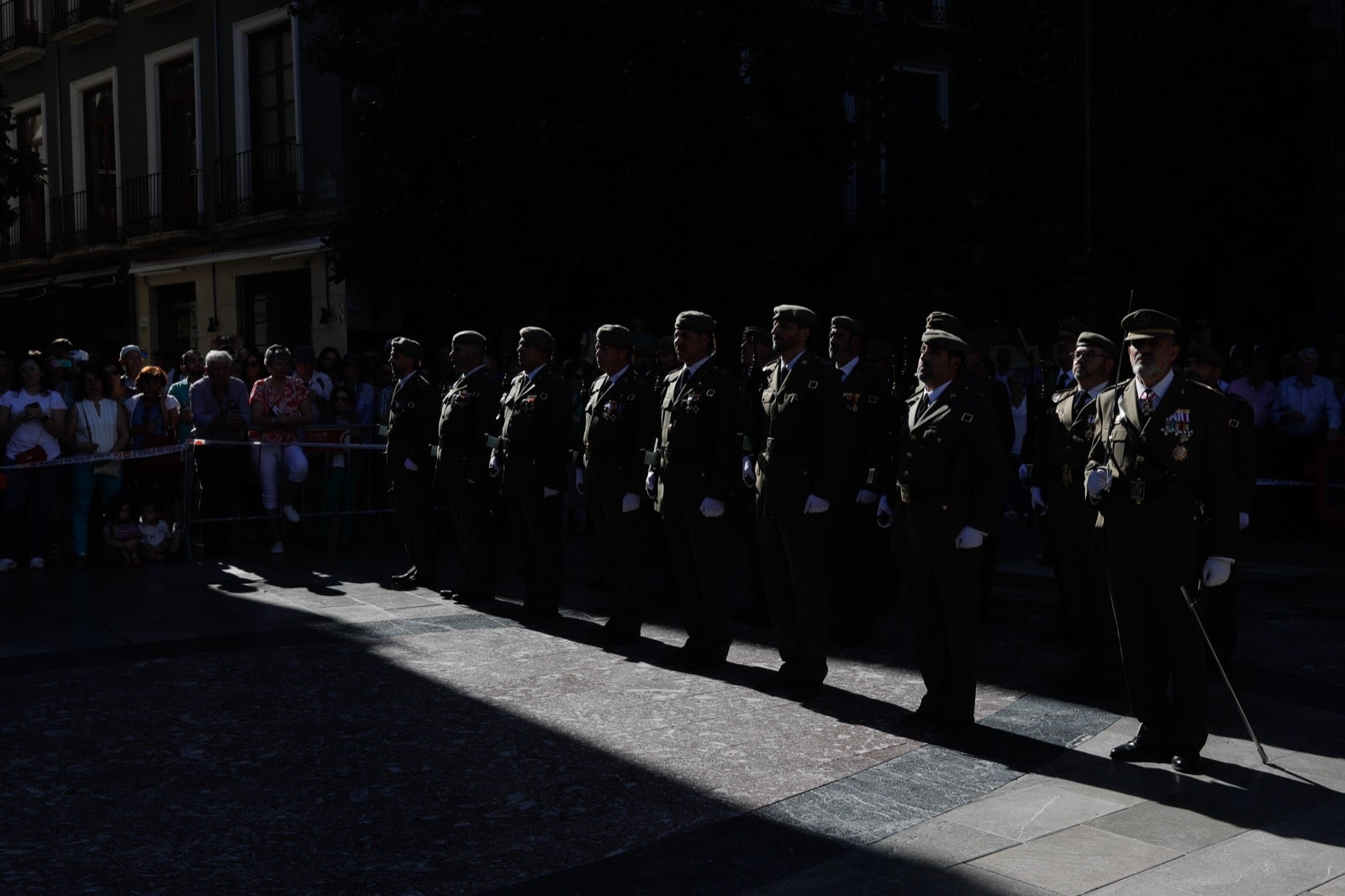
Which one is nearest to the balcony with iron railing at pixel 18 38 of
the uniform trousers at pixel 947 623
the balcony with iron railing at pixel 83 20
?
the balcony with iron railing at pixel 83 20

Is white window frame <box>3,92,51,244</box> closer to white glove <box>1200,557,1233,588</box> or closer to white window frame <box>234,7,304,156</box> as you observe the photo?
white window frame <box>234,7,304,156</box>

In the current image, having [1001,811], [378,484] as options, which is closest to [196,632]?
[378,484]

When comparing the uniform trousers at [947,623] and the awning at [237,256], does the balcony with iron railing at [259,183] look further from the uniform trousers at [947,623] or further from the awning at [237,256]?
the uniform trousers at [947,623]

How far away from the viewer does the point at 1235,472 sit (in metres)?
6.95

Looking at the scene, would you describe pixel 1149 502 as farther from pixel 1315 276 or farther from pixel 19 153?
pixel 1315 276

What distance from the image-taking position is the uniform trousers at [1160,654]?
6.38 m

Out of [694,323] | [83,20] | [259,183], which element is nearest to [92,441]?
[694,323]

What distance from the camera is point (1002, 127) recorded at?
18.5 meters

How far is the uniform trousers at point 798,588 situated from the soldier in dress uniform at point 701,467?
1.68ft

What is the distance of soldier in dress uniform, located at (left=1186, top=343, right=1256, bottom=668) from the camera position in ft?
23.3

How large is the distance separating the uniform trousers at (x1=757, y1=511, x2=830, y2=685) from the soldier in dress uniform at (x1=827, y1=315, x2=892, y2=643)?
1.15m

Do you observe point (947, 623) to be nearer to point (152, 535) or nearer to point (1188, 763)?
point (1188, 763)

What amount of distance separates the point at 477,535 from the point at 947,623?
4.67 meters

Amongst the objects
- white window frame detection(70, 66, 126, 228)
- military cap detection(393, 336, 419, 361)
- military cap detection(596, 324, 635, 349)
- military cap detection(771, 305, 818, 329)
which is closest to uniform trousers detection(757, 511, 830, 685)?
military cap detection(771, 305, 818, 329)
